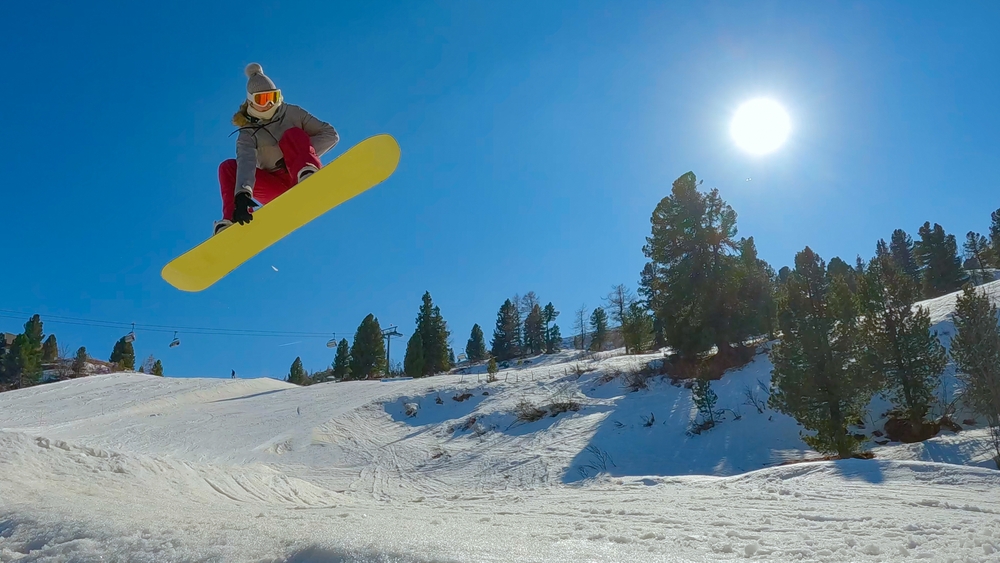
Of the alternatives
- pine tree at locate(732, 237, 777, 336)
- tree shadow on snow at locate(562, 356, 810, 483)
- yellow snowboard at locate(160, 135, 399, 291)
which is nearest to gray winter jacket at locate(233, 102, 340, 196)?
yellow snowboard at locate(160, 135, 399, 291)

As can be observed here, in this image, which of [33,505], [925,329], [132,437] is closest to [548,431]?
Answer: [925,329]

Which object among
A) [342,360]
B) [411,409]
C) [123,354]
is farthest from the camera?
[123,354]

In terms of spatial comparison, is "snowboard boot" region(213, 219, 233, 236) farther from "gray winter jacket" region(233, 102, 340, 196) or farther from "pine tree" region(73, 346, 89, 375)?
"pine tree" region(73, 346, 89, 375)

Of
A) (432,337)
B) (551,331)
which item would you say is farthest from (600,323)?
(432,337)

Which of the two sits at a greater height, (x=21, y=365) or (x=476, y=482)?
(x=21, y=365)

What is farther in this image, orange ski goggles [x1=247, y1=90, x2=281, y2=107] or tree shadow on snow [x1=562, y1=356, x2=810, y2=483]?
tree shadow on snow [x1=562, y1=356, x2=810, y2=483]

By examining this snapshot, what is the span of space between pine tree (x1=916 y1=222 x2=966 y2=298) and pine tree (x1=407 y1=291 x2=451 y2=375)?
40617 mm

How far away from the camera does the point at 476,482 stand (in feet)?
42.2

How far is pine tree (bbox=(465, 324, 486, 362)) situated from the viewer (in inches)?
2677

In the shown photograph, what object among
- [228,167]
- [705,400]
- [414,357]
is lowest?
[705,400]

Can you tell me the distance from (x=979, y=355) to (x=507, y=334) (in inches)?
2115

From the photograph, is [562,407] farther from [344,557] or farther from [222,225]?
[344,557]

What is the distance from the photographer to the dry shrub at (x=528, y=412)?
17250 mm

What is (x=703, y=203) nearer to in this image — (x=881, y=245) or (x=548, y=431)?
(x=548, y=431)
